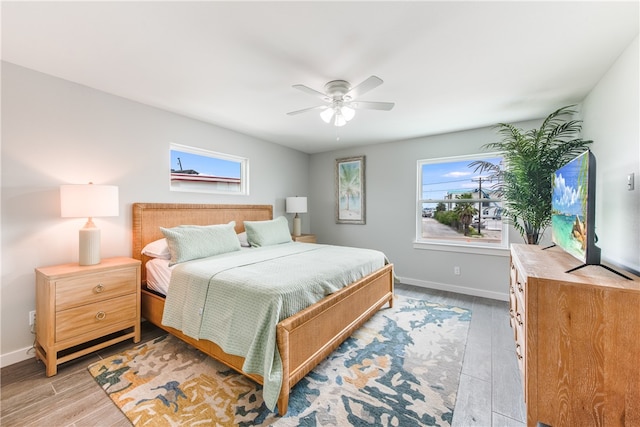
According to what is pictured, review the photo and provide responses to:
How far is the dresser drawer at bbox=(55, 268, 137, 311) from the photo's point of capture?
2.01 m

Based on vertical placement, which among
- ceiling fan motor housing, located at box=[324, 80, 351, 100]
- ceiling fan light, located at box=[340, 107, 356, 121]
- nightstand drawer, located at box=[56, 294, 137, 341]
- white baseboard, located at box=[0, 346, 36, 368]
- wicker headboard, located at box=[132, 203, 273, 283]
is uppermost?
ceiling fan motor housing, located at box=[324, 80, 351, 100]

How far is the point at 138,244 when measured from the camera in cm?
282

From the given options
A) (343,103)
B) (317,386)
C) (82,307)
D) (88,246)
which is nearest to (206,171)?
(88,246)

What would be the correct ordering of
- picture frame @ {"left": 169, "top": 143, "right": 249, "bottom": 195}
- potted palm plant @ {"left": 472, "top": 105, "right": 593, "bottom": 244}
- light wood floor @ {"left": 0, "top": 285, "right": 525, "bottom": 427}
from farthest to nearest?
picture frame @ {"left": 169, "top": 143, "right": 249, "bottom": 195} < potted palm plant @ {"left": 472, "top": 105, "right": 593, "bottom": 244} < light wood floor @ {"left": 0, "top": 285, "right": 525, "bottom": 427}

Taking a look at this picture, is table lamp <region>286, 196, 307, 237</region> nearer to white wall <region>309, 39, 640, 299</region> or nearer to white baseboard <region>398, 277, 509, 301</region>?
white wall <region>309, 39, 640, 299</region>

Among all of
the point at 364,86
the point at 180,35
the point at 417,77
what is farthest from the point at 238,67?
the point at 417,77

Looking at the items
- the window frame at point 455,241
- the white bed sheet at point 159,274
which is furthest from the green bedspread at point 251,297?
the window frame at point 455,241

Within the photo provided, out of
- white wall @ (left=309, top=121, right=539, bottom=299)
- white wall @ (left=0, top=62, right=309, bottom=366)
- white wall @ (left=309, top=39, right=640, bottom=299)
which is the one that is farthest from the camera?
white wall @ (left=309, top=121, right=539, bottom=299)

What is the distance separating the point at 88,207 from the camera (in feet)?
7.11

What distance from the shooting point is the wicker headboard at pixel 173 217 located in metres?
2.82

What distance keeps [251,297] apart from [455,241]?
3.38 meters

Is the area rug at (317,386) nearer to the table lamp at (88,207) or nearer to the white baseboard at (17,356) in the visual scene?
the white baseboard at (17,356)

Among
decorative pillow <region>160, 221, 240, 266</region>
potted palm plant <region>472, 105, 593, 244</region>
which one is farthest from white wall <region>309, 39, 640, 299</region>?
decorative pillow <region>160, 221, 240, 266</region>

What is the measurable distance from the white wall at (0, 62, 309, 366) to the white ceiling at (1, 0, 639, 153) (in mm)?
201
